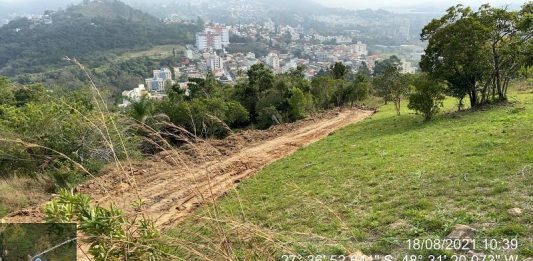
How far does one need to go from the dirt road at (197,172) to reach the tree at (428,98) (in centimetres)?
362

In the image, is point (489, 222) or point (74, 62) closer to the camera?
point (74, 62)

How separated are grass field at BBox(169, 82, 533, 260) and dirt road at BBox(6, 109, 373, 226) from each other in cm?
40

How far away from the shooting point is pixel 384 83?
25703 mm

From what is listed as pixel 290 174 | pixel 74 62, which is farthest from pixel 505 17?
pixel 74 62

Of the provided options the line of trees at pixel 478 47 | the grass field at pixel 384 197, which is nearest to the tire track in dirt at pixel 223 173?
the grass field at pixel 384 197

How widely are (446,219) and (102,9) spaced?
206554 millimetres

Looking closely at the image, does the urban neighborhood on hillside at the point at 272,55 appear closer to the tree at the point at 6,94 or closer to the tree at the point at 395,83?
the tree at the point at 6,94

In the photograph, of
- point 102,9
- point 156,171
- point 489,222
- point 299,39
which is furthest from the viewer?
point 102,9

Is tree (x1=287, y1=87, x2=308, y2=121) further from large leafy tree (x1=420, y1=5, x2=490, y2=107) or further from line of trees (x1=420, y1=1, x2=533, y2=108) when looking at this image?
line of trees (x1=420, y1=1, x2=533, y2=108)

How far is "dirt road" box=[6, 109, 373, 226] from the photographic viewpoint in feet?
12.4

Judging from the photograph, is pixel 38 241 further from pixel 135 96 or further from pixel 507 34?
pixel 135 96

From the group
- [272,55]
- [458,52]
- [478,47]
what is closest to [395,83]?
[458,52]

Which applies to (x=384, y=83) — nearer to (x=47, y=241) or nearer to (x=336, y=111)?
(x=336, y=111)

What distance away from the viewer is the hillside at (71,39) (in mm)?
93119
